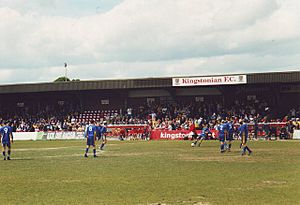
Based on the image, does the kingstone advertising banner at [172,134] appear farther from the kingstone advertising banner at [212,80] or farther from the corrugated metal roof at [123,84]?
the corrugated metal roof at [123,84]

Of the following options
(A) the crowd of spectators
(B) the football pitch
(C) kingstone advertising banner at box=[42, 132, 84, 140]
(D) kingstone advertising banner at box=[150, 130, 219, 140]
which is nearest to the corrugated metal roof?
(A) the crowd of spectators

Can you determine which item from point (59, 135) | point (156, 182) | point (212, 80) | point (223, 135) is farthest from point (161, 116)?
point (156, 182)

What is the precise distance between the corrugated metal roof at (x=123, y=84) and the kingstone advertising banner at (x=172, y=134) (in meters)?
8.19

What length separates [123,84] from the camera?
60.8 meters

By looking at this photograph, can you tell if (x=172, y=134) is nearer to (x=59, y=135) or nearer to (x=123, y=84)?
(x=123, y=84)

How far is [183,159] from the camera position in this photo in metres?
25.6

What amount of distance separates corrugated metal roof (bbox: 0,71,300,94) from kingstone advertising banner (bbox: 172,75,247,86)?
3.04 ft

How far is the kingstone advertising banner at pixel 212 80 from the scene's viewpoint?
178 ft

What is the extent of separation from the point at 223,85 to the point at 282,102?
632 cm

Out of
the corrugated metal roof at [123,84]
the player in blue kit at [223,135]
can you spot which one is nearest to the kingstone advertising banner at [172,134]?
the corrugated metal roof at [123,84]

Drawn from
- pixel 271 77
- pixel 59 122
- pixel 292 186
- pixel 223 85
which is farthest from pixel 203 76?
pixel 292 186

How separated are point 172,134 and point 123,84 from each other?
12579 mm

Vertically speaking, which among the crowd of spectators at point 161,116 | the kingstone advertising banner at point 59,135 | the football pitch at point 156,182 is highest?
the crowd of spectators at point 161,116

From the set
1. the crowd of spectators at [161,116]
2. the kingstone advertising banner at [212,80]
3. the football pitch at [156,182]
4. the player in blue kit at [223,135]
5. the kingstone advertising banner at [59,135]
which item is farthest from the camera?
the kingstone advertising banner at [59,135]
